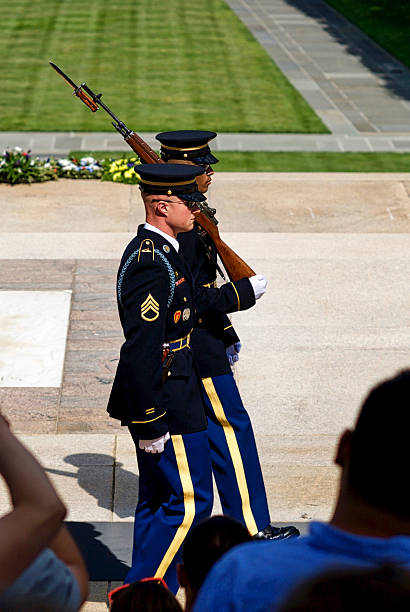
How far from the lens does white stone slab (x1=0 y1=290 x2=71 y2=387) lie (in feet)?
22.3

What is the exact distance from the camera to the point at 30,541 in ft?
5.97

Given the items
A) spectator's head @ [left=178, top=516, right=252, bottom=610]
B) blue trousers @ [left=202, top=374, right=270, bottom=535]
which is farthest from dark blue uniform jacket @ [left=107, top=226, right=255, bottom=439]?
spectator's head @ [left=178, top=516, right=252, bottom=610]

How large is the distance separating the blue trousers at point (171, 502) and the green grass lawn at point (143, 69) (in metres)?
10.1

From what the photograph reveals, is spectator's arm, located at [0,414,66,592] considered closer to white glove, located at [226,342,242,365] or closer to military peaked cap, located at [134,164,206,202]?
military peaked cap, located at [134,164,206,202]

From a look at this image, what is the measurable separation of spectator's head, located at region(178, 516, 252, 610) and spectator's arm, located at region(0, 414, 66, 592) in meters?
0.52

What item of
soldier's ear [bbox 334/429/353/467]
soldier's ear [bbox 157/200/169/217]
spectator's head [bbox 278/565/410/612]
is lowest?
soldier's ear [bbox 157/200/169/217]

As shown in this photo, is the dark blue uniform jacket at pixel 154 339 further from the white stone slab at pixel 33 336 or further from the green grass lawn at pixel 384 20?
the green grass lawn at pixel 384 20

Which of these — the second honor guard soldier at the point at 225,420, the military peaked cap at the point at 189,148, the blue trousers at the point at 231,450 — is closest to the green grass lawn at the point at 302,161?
the military peaked cap at the point at 189,148

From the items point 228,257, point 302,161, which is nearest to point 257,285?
point 228,257

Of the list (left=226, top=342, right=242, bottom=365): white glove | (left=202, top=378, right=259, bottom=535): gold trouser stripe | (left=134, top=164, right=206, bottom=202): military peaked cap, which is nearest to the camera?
(left=134, top=164, right=206, bottom=202): military peaked cap

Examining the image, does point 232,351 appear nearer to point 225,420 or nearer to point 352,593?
point 225,420

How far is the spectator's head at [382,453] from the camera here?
1.77m

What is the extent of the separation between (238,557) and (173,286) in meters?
2.40

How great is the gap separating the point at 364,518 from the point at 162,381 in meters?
2.49
